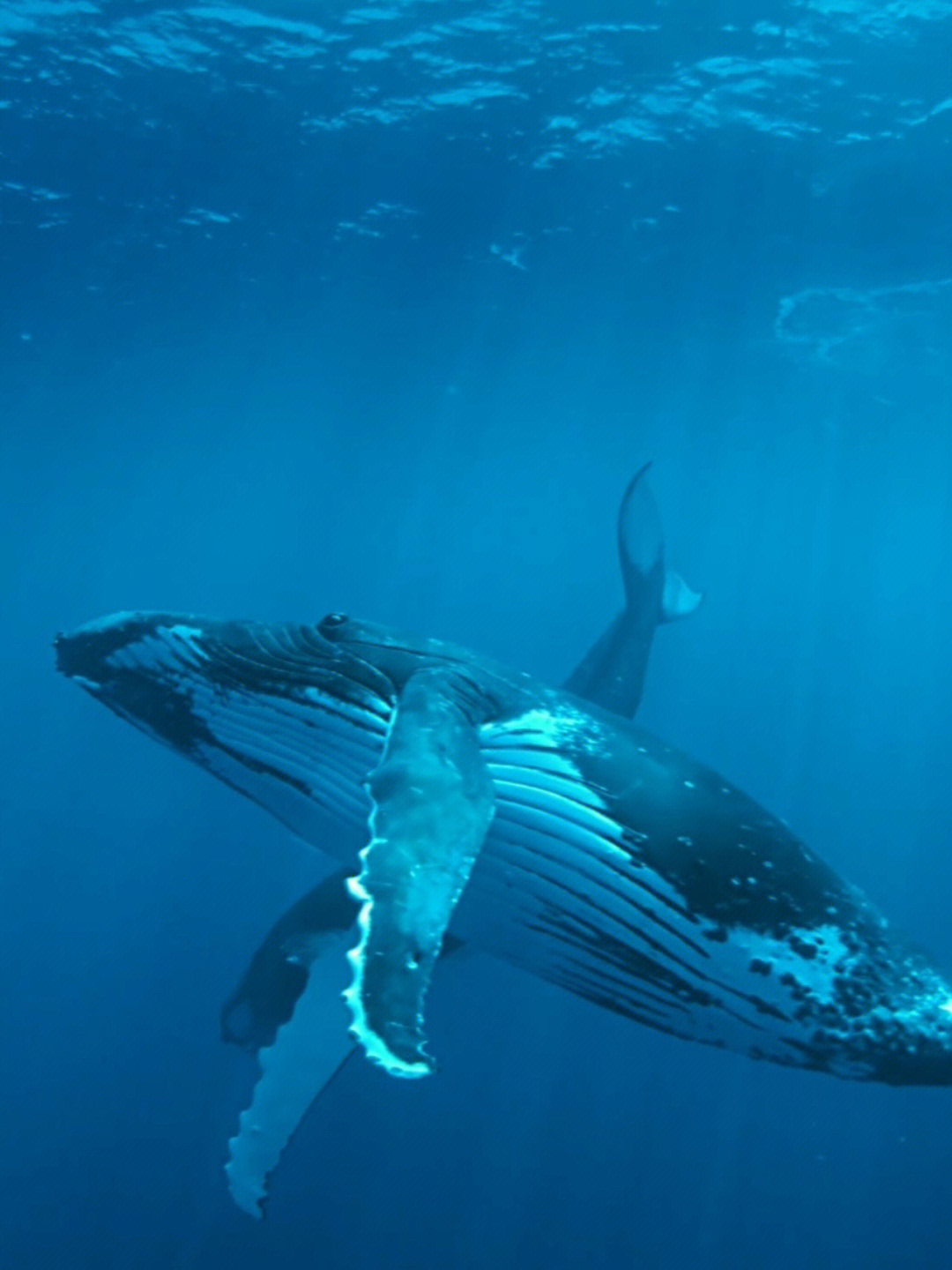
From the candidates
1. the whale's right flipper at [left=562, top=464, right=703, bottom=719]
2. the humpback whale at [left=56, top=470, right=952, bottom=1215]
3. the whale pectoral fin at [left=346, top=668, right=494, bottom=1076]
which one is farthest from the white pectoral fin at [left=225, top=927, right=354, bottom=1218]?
the whale's right flipper at [left=562, top=464, right=703, bottom=719]

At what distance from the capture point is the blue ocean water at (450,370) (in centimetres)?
1449

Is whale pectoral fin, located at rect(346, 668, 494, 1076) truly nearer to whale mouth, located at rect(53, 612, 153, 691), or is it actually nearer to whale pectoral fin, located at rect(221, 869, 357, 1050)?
whale mouth, located at rect(53, 612, 153, 691)

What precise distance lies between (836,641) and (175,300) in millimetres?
73609

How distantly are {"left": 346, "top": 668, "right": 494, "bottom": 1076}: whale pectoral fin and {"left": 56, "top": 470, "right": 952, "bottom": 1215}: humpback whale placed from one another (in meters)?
0.02

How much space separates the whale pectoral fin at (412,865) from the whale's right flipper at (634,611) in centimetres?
560

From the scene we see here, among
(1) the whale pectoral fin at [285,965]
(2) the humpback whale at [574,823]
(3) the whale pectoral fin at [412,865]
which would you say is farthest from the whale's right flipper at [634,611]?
(3) the whale pectoral fin at [412,865]

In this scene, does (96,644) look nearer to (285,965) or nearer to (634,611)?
(285,965)

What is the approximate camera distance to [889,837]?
107ft

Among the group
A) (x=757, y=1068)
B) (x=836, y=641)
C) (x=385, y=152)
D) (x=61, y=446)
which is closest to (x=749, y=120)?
(x=385, y=152)

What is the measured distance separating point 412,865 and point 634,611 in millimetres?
8621

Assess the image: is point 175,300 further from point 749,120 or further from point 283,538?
point 283,538

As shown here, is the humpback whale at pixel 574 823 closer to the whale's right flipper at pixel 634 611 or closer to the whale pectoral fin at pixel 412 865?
the whale pectoral fin at pixel 412 865

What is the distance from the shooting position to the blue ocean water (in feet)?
47.5

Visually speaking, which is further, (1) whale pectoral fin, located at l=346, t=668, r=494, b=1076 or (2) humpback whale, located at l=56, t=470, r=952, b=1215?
(2) humpback whale, located at l=56, t=470, r=952, b=1215
